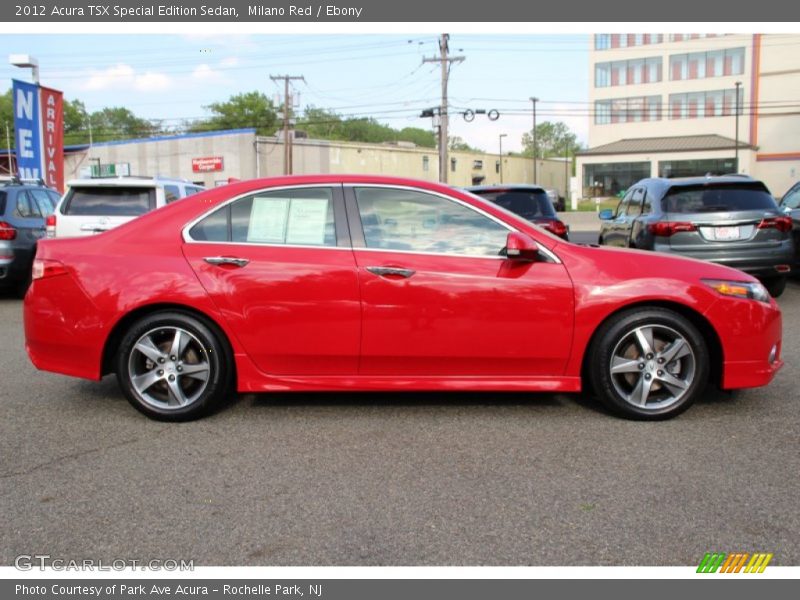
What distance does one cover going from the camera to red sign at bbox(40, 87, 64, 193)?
809 inches

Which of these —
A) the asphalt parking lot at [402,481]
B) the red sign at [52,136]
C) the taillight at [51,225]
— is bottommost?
the asphalt parking lot at [402,481]

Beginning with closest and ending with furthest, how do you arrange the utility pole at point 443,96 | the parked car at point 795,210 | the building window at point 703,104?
the parked car at point 795,210 < the utility pole at point 443,96 < the building window at point 703,104

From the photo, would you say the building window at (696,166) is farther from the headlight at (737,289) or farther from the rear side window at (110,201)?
the headlight at (737,289)

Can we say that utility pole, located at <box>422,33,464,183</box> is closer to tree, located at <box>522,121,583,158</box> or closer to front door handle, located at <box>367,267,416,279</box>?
front door handle, located at <box>367,267,416,279</box>

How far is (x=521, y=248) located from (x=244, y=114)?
98.8 metres

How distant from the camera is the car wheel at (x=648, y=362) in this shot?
4.73m

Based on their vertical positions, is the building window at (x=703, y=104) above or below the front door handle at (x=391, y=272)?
above

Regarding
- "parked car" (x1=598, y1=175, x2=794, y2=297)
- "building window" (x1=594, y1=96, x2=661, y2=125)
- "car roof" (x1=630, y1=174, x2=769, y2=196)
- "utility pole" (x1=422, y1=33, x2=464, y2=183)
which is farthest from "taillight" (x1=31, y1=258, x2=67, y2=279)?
"building window" (x1=594, y1=96, x2=661, y2=125)

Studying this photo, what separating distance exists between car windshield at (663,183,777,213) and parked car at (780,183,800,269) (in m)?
1.82

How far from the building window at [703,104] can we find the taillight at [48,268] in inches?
2747

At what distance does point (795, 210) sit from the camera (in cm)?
1109

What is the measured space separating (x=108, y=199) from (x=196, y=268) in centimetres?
645

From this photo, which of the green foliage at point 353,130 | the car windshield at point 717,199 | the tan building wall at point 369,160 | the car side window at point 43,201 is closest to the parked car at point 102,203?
the car side window at point 43,201

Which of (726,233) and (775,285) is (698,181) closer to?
(726,233)
